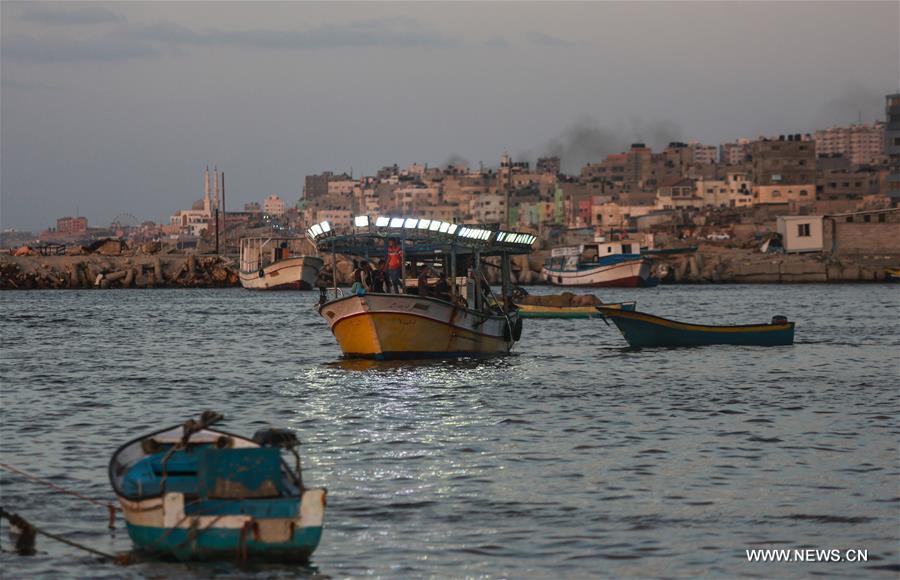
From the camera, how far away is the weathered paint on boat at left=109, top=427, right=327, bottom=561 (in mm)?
15633

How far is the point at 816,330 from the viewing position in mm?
65250

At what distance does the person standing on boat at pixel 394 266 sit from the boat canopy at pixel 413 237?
40 cm

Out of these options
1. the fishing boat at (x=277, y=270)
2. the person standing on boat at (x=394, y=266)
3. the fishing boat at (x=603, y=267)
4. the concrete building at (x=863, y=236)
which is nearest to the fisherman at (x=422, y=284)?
the person standing on boat at (x=394, y=266)

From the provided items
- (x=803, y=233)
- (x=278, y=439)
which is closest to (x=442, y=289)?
(x=278, y=439)

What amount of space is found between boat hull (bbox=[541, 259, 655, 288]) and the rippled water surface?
67466mm

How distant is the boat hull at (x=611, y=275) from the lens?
4902 inches

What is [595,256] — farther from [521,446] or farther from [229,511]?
[229,511]

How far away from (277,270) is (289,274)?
1436mm

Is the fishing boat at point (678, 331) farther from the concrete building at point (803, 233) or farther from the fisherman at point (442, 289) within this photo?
the concrete building at point (803, 233)

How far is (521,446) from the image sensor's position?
85.1 ft

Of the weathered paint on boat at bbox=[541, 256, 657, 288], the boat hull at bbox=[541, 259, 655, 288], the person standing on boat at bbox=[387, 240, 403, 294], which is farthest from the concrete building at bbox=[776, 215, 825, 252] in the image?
the person standing on boat at bbox=[387, 240, 403, 294]

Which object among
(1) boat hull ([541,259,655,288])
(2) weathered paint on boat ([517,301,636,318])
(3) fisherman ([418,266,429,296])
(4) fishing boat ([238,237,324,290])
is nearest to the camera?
(3) fisherman ([418,266,429,296])

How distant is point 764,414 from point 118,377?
63.9 feet

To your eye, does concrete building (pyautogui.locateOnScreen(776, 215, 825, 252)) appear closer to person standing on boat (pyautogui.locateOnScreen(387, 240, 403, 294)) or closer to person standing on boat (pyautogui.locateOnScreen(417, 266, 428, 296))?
person standing on boat (pyautogui.locateOnScreen(387, 240, 403, 294))
